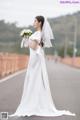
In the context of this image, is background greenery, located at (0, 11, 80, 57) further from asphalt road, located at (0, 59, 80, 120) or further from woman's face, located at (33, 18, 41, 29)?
asphalt road, located at (0, 59, 80, 120)

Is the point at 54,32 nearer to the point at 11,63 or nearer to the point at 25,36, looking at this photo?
the point at 25,36

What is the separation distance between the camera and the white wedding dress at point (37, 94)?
357 inches

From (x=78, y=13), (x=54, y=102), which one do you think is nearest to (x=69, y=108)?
(x=54, y=102)

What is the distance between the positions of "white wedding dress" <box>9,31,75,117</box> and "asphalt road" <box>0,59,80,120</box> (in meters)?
0.08

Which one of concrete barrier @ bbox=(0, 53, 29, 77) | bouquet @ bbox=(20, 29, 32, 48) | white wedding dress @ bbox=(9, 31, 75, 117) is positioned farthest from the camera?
concrete barrier @ bbox=(0, 53, 29, 77)

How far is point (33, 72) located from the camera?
908 cm

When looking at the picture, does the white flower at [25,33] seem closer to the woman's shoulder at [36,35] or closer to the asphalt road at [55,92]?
the woman's shoulder at [36,35]

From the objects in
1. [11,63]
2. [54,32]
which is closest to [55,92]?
[11,63]

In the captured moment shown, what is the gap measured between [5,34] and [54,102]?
2.32 ft

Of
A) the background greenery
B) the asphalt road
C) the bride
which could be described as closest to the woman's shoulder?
the bride

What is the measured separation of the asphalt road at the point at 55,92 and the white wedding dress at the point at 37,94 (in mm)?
79

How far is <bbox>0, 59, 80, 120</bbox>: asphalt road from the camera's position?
9.14 meters

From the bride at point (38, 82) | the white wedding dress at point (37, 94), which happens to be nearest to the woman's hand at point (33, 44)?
the bride at point (38, 82)

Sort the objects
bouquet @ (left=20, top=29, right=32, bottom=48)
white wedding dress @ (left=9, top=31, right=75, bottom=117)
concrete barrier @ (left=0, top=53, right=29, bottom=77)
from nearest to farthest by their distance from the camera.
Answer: bouquet @ (left=20, top=29, right=32, bottom=48) → white wedding dress @ (left=9, top=31, right=75, bottom=117) → concrete barrier @ (left=0, top=53, right=29, bottom=77)
